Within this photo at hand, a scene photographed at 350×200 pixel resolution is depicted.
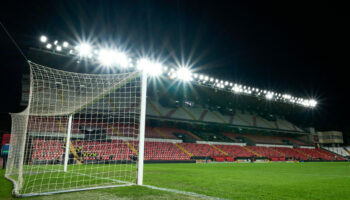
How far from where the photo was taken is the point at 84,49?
1730 centimetres

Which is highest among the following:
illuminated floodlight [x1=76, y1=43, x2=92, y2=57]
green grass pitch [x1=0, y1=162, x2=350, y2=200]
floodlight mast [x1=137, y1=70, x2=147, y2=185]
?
illuminated floodlight [x1=76, y1=43, x2=92, y2=57]

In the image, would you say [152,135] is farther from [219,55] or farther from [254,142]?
[254,142]

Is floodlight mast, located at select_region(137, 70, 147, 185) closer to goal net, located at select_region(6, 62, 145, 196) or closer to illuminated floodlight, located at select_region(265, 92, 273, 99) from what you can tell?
goal net, located at select_region(6, 62, 145, 196)

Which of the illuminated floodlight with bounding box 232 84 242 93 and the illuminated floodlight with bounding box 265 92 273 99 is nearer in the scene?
the illuminated floodlight with bounding box 232 84 242 93

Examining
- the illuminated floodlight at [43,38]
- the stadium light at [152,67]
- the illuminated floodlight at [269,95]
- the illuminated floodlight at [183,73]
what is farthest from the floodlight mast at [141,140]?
the illuminated floodlight at [269,95]

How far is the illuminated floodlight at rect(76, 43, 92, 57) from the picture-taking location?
17.1m

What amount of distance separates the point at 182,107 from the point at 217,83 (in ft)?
28.9

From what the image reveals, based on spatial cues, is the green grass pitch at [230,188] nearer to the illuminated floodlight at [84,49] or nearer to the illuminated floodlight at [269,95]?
the illuminated floodlight at [84,49]

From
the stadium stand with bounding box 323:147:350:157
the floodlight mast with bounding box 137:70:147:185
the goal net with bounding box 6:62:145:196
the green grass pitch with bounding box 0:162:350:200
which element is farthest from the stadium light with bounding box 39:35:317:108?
the stadium stand with bounding box 323:147:350:157

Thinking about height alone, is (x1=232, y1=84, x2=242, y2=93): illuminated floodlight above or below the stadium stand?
above

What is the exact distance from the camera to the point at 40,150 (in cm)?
1409

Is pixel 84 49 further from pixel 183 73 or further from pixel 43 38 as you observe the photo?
pixel 183 73

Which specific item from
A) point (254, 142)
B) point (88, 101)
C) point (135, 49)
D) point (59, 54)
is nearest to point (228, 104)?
point (254, 142)

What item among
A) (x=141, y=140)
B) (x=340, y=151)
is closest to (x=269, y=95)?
(x=340, y=151)
